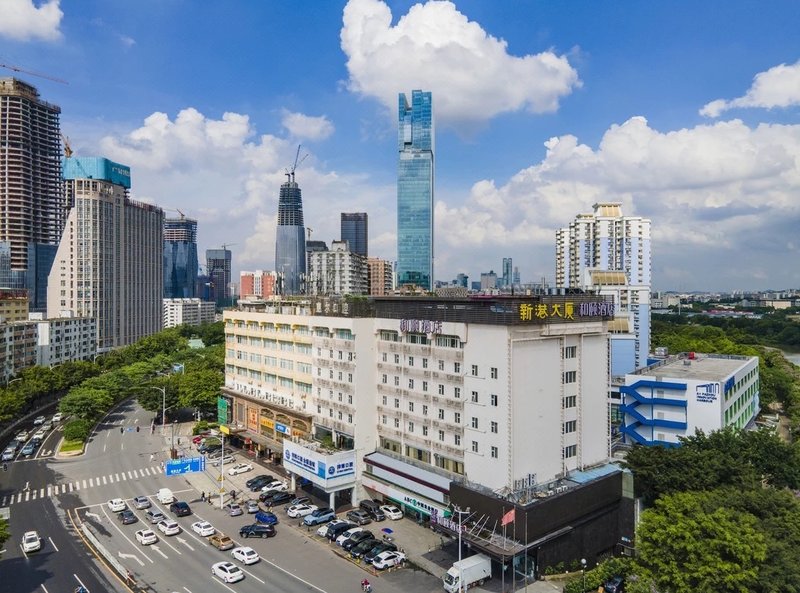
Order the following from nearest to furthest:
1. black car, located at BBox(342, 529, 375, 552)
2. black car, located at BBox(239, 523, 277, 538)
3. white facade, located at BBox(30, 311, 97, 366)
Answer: black car, located at BBox(342, 529, 375, 552) < black car, located at BBox(239, 523, 277, 538) < white facade, located at BBox(30, 311, 97, 366)

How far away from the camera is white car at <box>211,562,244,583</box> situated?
3906 centimetres

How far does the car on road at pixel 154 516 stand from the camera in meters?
49.5

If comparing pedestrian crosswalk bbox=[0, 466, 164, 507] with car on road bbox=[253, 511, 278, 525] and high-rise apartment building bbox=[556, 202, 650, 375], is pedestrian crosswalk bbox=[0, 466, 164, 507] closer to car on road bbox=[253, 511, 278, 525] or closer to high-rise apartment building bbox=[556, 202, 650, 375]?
car on road bbox=[253, 511, 278, 525]

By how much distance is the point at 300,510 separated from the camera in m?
51.4

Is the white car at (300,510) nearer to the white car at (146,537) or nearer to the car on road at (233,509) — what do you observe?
the car on road at (233,509)

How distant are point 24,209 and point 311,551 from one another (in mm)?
198859

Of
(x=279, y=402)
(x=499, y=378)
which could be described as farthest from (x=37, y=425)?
(x=499, y=378)

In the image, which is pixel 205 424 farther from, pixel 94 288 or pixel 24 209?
pixel 24 209

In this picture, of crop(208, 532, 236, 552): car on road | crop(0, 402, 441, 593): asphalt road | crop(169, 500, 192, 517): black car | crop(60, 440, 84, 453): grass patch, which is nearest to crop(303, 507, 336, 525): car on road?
crop(0, 402, 441, 593): asphalt road

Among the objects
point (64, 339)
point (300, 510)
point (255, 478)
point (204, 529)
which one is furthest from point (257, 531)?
A: point (64, 339)

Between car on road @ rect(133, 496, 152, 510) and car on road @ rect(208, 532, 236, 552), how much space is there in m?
11.2

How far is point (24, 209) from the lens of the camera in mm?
190250

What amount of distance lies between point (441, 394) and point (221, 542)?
21917mm

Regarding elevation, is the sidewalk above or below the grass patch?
below
